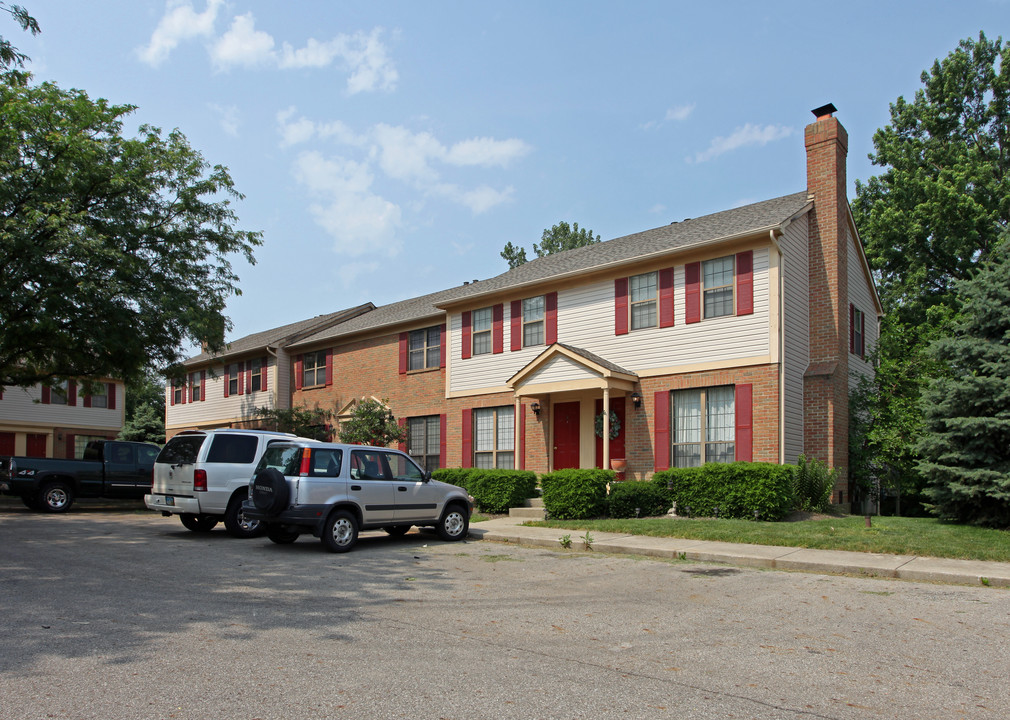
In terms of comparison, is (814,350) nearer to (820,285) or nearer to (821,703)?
(820,285)

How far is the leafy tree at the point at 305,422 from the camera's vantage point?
27.6 meters

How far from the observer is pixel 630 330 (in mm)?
18750

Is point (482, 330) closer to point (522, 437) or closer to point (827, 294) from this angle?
point (522, 437)

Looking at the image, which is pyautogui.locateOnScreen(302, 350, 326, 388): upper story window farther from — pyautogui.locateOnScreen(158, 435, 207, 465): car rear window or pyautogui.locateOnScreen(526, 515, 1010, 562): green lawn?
pyautogui.locateOnScreen(526, 515, 1010, 562): green lawn

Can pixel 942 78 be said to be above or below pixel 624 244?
above

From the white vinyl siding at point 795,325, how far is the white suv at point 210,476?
10.8m

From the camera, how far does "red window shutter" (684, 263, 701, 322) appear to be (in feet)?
57.3

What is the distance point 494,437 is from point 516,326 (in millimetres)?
3222

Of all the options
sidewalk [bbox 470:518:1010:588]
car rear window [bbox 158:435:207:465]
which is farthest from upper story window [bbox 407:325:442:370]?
car rear window [bbox 158:435:207:465]

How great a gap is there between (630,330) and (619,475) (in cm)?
354

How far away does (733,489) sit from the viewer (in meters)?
15.0

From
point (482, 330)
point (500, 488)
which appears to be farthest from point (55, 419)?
point (500, 488)

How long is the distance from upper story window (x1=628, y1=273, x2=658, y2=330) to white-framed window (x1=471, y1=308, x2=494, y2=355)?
190 inches

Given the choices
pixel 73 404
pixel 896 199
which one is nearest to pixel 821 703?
pixel 896 199
